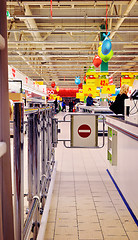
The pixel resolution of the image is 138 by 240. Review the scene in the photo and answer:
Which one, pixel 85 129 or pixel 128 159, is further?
pixel 85 129

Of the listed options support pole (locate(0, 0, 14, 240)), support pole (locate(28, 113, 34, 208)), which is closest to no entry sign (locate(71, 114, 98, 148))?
support pole (locate(28, 113, 34, 208))

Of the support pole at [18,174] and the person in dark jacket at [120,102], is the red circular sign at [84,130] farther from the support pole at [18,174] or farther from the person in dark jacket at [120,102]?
the support pole at [18,174]

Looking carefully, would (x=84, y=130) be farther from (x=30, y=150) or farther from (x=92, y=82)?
(x=92, y=82)

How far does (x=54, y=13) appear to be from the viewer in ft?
33.5

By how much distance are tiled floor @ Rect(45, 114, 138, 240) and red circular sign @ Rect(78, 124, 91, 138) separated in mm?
806

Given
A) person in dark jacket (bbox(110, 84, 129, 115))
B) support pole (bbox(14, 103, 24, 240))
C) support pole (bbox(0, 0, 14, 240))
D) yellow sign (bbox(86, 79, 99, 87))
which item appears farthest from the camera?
yellow sign (bbox(86, 79, 99, 87))

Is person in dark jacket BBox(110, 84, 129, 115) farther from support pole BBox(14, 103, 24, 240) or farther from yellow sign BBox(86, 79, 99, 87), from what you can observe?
yellow sign BBox(86, 79, 99, 87)

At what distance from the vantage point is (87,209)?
3.46 meters

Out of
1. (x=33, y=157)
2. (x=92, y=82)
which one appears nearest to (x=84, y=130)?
(x=33, y=157)

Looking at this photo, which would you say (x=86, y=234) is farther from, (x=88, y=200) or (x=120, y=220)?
(x=88, y=200)

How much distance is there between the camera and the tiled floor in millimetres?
2820

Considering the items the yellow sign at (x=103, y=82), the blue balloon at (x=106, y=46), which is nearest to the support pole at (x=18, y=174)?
the blue balloon at (x=106, y=46)

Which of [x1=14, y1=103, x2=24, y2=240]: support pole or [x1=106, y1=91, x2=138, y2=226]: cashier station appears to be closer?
[x1=14, y1=103, x2=24, y2=240]: support pole

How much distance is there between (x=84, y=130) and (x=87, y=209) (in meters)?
1.65
